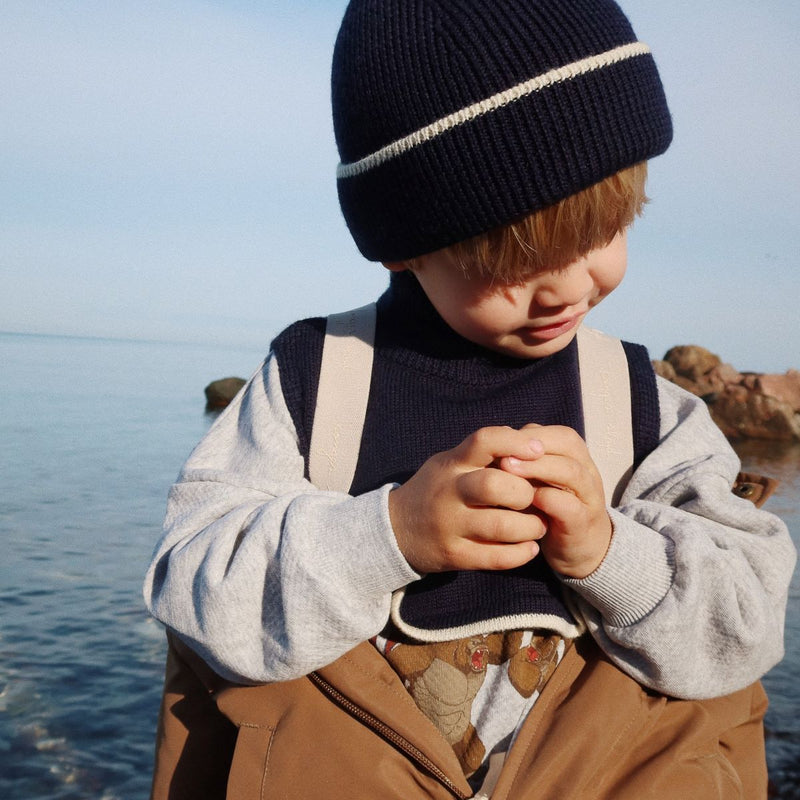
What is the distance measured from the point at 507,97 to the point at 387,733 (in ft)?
3.56

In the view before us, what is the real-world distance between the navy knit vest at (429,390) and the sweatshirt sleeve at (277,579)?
190 millimetres

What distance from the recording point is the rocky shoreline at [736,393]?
36.0ft

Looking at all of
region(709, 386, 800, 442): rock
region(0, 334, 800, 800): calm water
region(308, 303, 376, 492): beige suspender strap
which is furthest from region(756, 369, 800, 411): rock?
region(308, 303, 376, 492): beige suspender strap

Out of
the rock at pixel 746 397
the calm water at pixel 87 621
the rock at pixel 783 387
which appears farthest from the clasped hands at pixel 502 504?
the rock at pixel 783 387

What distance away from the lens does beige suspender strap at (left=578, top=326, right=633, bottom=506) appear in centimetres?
186

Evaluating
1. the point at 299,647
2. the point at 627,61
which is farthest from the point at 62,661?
the point at 627,61

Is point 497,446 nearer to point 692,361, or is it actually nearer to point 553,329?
point 553,329

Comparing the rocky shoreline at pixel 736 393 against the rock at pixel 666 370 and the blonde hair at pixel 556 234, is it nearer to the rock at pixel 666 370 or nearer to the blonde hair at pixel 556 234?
the rock at pixel 666 370

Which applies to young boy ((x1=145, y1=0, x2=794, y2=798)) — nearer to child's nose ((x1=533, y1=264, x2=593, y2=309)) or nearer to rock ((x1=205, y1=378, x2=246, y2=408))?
child's nose ((x1=533, y1=264, x2=593, y2=309))

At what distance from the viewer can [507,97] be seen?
1.54 m

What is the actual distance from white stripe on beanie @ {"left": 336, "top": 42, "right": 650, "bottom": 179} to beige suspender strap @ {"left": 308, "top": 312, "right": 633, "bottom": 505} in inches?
16.9

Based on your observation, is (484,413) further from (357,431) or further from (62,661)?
(62,661)

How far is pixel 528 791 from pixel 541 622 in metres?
0.29

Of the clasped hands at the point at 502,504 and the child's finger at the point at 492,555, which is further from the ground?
the clasped hands at the point at 502,504
